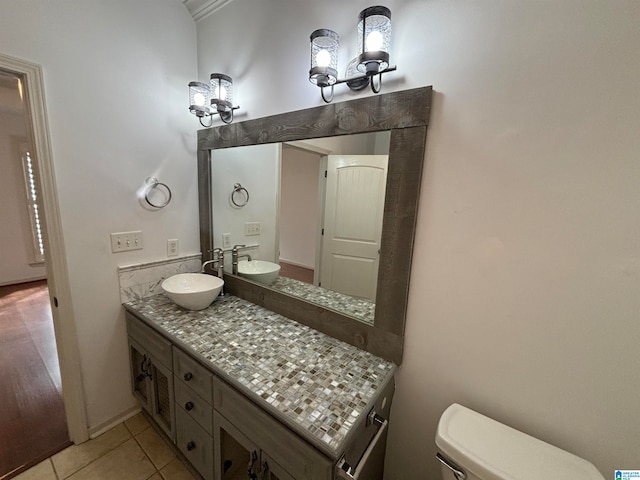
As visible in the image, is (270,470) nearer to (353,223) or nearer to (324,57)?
(353,223)

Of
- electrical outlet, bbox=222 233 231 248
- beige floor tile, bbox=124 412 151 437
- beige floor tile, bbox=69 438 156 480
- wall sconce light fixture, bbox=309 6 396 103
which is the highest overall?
wall sconce light fixture, bbox=309 6 396 103

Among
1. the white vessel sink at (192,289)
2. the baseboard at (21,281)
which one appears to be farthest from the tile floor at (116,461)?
the baseboard at (21,281)

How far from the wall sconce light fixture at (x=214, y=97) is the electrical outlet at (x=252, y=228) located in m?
0.67

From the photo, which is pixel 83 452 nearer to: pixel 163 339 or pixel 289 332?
pixel 163 339

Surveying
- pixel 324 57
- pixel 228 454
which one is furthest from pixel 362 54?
pixel 228 454

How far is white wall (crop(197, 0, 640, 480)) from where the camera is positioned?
2.32ft

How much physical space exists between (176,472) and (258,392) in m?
1.02

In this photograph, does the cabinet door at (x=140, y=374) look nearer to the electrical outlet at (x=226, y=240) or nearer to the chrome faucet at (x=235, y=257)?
the chrome faucet at (x=235, y=257)

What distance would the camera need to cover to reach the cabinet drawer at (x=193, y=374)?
1100 millimetres

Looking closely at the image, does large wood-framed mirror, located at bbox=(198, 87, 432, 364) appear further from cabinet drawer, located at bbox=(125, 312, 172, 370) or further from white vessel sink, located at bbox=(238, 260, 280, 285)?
cabinet drawer, located at bbox=(125, 312, 172, 370)

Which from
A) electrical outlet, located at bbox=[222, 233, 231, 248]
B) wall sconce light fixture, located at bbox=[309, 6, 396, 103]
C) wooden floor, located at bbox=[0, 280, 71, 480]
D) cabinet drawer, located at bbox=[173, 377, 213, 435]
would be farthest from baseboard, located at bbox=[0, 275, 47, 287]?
wall sconce light fixture, located at bbox=[309, 6, 396, 103]

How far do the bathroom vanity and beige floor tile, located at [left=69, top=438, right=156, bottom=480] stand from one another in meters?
0.18

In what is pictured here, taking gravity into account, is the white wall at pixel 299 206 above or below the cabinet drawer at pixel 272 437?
above

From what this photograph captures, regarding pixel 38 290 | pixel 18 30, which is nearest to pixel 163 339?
pixel 18 30
